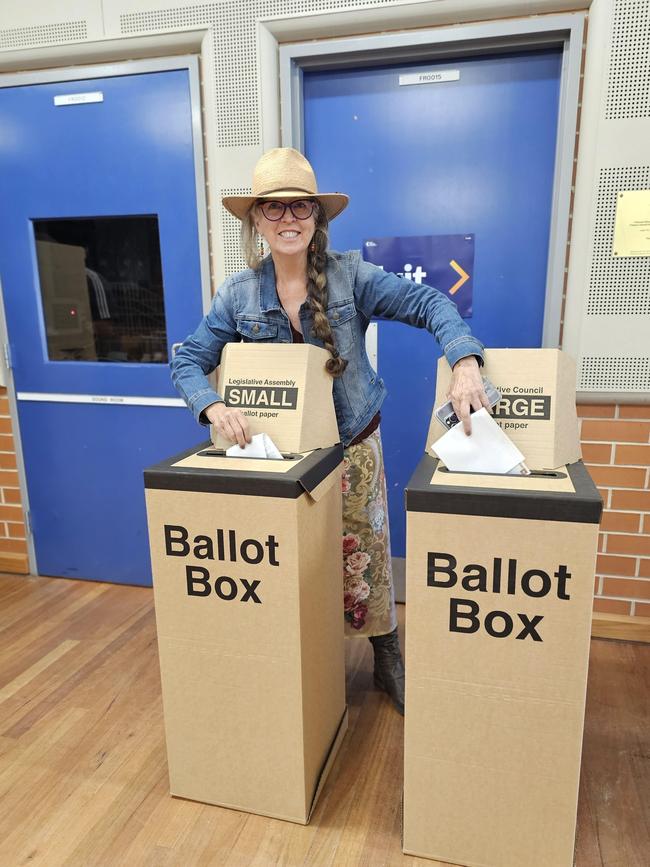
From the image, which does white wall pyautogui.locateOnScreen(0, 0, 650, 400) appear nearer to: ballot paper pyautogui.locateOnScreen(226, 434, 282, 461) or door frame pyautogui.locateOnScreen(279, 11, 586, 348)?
door frame pyautogui.locateOnScreen(279, 11, 586, 348)

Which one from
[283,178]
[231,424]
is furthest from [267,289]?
[231,424]

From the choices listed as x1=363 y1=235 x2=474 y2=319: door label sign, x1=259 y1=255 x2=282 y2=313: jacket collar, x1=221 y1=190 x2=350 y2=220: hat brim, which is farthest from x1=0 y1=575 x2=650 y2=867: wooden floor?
x1=221 y1=190 x2=350 y2=220: hat brim

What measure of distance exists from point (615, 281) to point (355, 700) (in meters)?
1.60

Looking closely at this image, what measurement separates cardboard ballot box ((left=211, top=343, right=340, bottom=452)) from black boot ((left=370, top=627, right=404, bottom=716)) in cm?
76

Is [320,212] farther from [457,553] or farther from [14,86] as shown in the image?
[14,86]

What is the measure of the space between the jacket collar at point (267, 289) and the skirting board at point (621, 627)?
1.65 m

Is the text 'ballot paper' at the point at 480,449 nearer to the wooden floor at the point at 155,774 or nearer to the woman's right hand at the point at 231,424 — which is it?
the woman's right hand at the point at 231,424

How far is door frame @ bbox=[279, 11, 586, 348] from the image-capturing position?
1.89 m

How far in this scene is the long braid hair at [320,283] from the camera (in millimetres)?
1499

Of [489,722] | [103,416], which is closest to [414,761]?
[489,722]

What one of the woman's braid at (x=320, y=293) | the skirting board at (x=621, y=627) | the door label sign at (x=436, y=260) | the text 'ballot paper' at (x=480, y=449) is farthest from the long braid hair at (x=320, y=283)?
the skirting board at (x=621, y=627)

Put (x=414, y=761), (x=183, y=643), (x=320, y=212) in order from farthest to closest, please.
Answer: (x=320, y=212), (x=183, y=643), (x=414, y=761)

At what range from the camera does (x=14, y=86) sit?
234 cm

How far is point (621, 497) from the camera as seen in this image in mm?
2135
